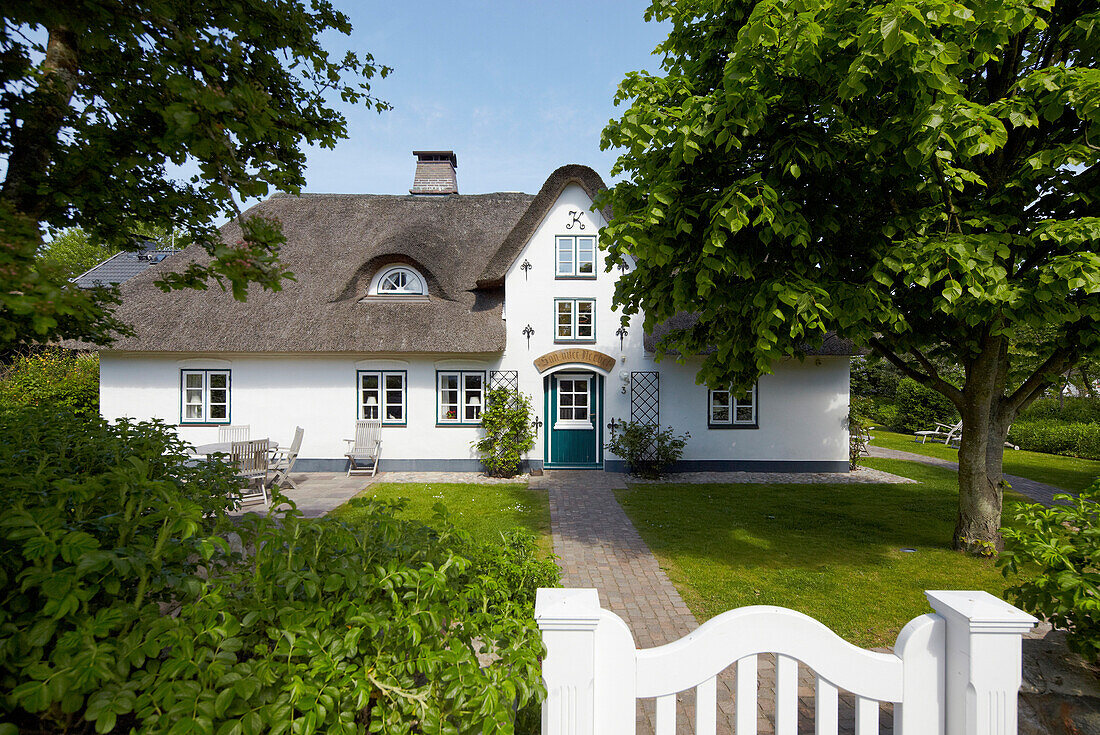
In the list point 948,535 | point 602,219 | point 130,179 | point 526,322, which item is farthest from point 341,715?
point 602,219

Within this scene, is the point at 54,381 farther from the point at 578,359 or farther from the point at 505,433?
the point at 578,359

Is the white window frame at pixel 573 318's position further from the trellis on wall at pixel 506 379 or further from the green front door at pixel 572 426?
the trellis on wall at pixel 506 379

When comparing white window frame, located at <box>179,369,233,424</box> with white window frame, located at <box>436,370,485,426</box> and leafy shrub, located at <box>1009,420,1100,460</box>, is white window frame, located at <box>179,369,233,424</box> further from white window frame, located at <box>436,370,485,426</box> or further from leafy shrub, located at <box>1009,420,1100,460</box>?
leafy shrub, located at <box>1009,420,1100,460</box>

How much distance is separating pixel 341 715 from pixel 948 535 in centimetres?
866

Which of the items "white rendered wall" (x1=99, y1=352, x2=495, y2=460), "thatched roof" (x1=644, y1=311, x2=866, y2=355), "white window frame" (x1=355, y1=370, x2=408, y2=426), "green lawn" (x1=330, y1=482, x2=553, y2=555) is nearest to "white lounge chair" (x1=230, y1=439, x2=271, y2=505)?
"green lawn" (x1=330, y1=482, x2=553, y2=555)

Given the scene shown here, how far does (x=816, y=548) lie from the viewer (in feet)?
22.1

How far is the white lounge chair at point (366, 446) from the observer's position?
11.7 metres

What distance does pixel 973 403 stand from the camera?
6246 millimetres

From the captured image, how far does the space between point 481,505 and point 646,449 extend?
4.43 m

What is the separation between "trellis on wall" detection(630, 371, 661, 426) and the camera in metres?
12.0

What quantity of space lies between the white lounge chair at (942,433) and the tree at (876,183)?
14014 millimetres

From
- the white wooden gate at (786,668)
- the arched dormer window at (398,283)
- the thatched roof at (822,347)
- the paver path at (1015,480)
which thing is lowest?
the paver path at (1015,480)

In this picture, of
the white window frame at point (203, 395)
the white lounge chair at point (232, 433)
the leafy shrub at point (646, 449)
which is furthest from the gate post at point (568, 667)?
the white window frame at point (203, 395)

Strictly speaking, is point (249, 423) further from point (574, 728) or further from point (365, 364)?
point (574, 728)
